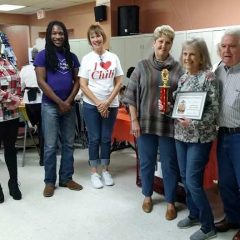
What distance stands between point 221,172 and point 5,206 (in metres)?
1.76

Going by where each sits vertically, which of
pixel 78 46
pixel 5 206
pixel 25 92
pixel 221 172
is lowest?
pixel 5 206

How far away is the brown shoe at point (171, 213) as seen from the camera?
254 cm

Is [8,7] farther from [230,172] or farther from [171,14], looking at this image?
[230,172]

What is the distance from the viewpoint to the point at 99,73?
304 cm

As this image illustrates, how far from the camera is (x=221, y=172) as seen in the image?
2.18m

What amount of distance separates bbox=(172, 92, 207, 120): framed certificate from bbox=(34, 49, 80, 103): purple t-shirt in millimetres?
1177

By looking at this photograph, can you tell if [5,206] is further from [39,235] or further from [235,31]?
[235,31]

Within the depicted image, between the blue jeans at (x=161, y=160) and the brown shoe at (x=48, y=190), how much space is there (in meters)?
0.88

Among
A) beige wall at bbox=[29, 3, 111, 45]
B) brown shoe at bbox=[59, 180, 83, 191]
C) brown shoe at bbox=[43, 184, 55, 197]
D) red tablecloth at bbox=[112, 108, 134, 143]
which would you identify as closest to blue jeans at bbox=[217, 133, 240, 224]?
red tablecloth at bbox=[112, 108, 134, 143]

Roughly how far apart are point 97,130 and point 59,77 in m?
0.60

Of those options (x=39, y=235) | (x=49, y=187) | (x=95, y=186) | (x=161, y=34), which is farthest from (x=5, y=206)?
(x=161, y=34)

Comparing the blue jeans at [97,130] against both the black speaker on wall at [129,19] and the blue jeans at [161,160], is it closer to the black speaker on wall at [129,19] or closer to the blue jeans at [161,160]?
the blue jeans at [161,160]

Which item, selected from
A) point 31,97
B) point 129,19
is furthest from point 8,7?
point 31,97

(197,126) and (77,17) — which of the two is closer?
(197,126)
